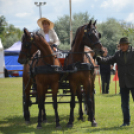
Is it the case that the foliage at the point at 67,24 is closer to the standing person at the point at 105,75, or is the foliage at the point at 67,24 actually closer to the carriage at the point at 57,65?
the standing person at the point at 105,75

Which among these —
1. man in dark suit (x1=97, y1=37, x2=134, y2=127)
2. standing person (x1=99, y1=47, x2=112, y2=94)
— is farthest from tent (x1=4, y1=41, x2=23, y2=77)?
man in dark suit (x1=97, y1=37, x2=134, y2=127)

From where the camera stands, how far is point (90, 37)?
626 centimetres

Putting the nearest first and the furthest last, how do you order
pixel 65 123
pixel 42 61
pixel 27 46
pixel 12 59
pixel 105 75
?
pixel 27 46 < pixel 42 61 < pixel 65 123 < pixel 105 75 < pixel 12 59

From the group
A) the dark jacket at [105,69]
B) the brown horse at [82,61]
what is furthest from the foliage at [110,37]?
the brown horse at [82,61]

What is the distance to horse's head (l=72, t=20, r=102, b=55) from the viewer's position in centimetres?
613

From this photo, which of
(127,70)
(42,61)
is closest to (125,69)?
(127,70)

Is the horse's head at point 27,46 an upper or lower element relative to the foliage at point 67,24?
lower

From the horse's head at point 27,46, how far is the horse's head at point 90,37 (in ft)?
3.48

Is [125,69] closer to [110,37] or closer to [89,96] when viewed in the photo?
[89,96]

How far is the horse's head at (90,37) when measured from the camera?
6.13 m

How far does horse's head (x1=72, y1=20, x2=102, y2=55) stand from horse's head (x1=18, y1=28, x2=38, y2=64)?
1.06 m

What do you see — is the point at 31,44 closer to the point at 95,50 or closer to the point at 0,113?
the point at 95,50

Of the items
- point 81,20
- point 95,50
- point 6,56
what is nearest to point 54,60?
point 95,50

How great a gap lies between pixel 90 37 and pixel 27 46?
148 cm
